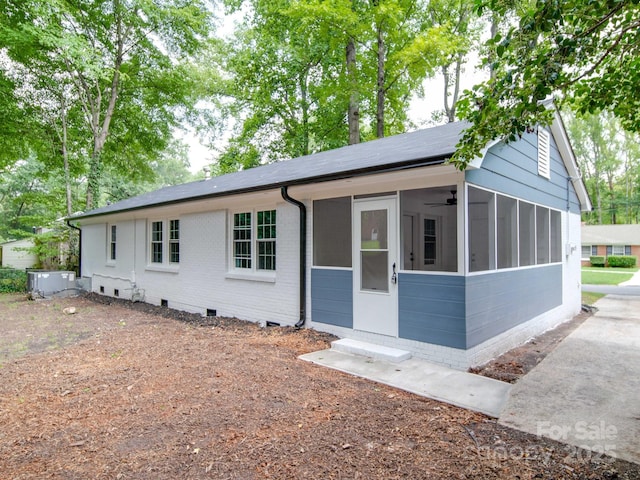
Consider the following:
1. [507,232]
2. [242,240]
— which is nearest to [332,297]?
[242,240]

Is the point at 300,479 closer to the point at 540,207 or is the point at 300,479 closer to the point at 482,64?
the point at 482,64

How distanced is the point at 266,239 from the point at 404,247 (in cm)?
325

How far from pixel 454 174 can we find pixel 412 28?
19.1 m

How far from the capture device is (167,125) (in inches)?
821

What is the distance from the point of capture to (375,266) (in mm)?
5934

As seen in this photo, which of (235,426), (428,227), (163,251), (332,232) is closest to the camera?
(235,426)

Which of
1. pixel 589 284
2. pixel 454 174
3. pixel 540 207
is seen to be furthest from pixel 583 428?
pixel 589 284

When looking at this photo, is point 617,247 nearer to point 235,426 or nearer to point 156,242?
point 156,242

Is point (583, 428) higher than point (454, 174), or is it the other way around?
point (454, 174)

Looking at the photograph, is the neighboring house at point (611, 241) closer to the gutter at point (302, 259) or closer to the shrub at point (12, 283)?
the gutter at point (302, 259)

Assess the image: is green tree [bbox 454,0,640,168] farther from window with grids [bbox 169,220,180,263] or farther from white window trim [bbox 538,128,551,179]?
window with grids [bbox 169,220,180,263]

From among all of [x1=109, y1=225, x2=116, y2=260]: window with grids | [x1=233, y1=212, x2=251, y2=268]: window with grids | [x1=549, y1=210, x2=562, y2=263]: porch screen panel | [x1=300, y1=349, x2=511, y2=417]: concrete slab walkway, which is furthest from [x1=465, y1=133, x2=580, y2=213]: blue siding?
[x1=109, y1=225, x2=116, y2=260]: window with grids

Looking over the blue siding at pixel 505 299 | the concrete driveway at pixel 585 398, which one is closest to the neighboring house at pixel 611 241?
the blue siding at pixel 505 299

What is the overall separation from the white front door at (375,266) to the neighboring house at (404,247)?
0.02 meters
